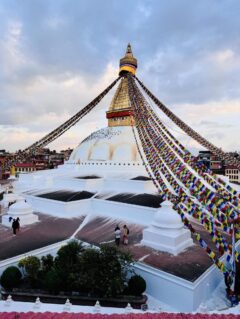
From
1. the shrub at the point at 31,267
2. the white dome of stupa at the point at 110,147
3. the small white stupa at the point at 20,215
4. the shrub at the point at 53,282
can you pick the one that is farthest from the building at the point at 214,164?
the shrub at the point at 53,282

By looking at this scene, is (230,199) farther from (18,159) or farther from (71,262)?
(18,159)

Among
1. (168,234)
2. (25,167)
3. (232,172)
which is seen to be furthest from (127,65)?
(232,172)

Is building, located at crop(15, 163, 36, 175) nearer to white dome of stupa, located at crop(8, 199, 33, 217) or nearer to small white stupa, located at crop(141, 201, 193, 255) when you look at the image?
white dome of stupa, located at crop(8, 199, 33, 217)

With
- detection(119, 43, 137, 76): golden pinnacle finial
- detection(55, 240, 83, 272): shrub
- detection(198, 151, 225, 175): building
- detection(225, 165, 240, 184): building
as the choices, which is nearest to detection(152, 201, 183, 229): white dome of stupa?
detection(55, 240, 83, 272): shrub

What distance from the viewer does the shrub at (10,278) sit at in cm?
640

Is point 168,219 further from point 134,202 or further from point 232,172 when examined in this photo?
point 232,172

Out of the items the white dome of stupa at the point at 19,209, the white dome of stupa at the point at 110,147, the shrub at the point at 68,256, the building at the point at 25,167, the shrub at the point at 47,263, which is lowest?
the shrub at the point at 47,263

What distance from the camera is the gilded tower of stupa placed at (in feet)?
62.2

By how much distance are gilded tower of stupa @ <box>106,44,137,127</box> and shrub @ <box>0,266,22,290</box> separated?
13.8m

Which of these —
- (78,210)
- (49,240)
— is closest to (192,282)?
(49,240)

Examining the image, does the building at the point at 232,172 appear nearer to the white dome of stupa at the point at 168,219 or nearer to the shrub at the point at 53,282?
the white dome of stupa at the point at 168,219

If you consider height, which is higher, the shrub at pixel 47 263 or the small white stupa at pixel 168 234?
the small white stupa at pixel 168 234

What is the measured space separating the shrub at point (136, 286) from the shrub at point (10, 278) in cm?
291

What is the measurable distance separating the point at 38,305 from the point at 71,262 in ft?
4.97
